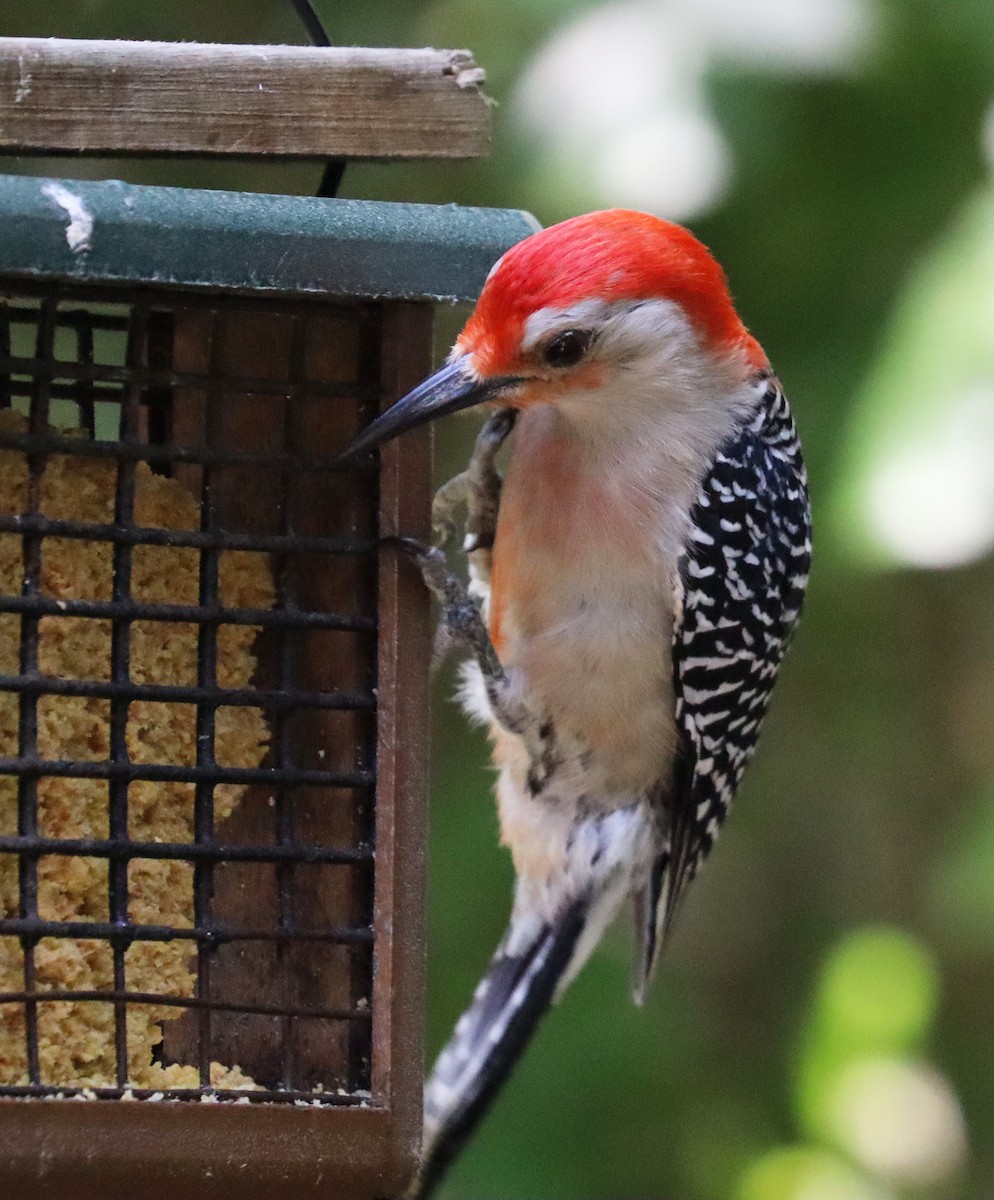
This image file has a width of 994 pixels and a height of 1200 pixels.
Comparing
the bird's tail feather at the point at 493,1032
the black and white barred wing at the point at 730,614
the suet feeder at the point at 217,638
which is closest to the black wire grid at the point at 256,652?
the suet feeder at the point at 217,638

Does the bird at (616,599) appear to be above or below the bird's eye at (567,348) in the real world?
below

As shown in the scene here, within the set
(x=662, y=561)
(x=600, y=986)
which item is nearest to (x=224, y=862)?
(x=662, y=561)

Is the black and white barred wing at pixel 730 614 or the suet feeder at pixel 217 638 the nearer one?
the suet feeder at pixel 217 638

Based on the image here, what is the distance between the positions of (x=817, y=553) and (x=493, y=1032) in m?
1.11

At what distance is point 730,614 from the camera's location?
296 centimetres

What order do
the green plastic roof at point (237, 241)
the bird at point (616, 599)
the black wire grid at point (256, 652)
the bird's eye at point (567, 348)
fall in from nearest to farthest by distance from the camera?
the green plastic roof at point (237, 241) < the black wire grid at point (256, 652) < the bird's eye at point (567, 348) < the bird at point (616, 599)

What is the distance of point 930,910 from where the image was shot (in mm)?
4105

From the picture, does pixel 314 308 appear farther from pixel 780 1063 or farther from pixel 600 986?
pixel 780 1063

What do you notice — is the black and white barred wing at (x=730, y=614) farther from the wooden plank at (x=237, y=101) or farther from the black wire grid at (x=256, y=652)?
the wooden plank at (x=237, y=101)

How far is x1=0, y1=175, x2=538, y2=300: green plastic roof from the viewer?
1.90m

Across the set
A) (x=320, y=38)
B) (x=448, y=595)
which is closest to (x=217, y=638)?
(x=448, y=595)

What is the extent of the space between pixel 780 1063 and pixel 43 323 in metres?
2.89

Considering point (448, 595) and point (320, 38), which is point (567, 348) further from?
point (320, 38)

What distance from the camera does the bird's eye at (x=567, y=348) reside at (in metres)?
2.57
